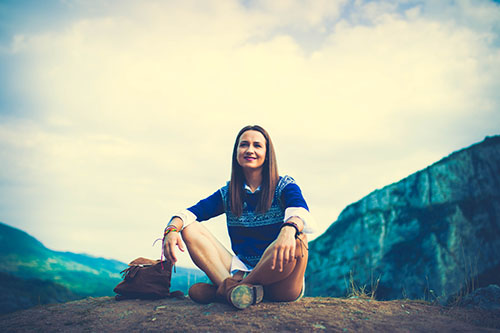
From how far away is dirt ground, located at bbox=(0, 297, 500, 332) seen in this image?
97.4 inches

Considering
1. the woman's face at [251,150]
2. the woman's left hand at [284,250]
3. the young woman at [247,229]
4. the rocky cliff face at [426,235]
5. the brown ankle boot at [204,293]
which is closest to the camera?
the woman's left hand at [284,250]

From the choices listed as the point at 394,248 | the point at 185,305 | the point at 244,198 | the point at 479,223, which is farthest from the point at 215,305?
the point at 479,223

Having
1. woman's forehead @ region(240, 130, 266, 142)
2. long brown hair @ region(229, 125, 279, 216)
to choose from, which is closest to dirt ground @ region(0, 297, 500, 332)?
long brown hair @ region(229, 125, 279, 216)

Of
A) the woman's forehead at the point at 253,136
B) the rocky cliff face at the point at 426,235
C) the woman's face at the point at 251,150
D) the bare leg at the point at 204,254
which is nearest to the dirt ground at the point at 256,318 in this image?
the bare leg at the point at 204,254

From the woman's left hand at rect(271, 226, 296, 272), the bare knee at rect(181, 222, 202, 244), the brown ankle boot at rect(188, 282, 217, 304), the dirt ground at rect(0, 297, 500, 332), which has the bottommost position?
the dirt ground at rect(0, 297, 500, 332)

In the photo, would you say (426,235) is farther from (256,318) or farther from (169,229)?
(169,229)

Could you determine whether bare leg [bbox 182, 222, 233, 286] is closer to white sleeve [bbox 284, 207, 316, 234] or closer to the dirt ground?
the dirt ground

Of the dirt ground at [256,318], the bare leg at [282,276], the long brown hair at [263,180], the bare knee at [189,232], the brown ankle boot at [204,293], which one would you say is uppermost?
the long brown hair at [263,180]

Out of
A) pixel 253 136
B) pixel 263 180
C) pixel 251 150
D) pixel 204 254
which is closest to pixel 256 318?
pixel 204 254

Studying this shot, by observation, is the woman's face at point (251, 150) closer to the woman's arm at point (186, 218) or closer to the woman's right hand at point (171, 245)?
the woman's arm at point (186, 218)

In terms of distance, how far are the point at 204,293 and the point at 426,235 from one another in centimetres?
804

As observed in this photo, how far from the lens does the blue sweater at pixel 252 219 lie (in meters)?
3.27

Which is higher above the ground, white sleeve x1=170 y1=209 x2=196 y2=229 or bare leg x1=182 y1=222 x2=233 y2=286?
white sleeve x1=170 y1=209 x2=196 y2=229

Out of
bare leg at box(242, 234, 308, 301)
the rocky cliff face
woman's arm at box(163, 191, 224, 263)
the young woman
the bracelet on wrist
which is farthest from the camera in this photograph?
the rocky cliff face
